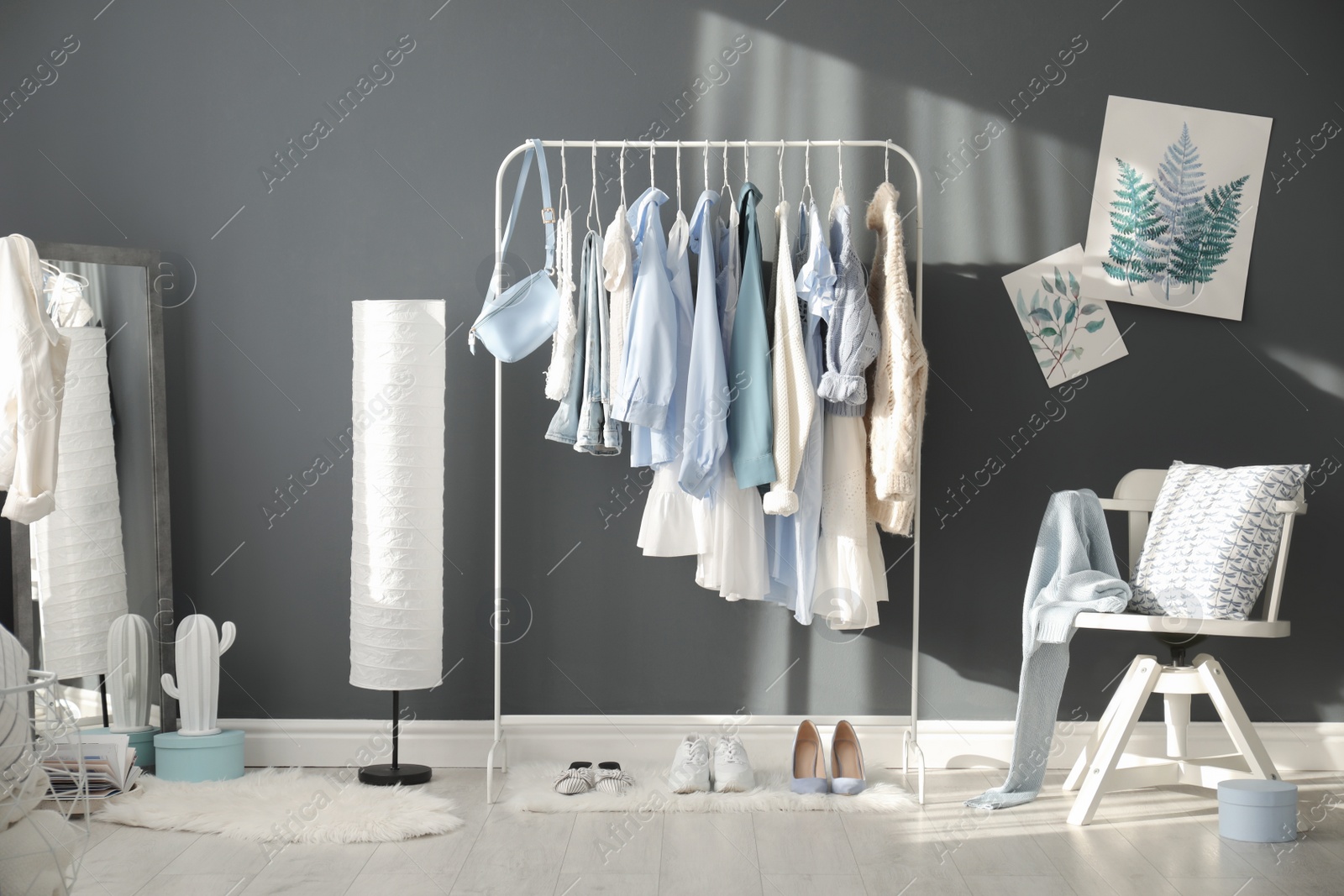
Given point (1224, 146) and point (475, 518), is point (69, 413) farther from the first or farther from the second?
point (1224, 146)

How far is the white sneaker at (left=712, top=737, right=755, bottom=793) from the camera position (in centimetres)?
284

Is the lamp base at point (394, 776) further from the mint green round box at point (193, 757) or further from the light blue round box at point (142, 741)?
the light blue round box at point (142, 741)

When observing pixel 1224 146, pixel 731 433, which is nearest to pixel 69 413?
pixel 731 433

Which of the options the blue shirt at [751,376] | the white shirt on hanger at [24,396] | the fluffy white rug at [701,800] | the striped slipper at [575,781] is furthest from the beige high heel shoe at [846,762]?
the white shirt on hanger at [24,396]

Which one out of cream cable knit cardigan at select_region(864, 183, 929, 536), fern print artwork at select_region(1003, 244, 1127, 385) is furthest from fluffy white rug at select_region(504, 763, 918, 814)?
fern print artwork at select_region(1003, 244, 1127, 385)

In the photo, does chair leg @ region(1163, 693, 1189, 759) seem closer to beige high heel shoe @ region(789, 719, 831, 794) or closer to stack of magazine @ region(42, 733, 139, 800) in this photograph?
beige high heel shoe @ region(789, 719, 831, 794)

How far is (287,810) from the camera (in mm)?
2666

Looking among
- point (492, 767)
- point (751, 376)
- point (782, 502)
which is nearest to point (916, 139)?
point (751, 376)

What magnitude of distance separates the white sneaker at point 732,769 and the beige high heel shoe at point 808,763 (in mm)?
122

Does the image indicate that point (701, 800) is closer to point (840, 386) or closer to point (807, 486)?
point (807, 486)

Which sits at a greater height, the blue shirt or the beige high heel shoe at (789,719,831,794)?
the blue shirt

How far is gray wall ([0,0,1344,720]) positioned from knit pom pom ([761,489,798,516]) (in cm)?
57

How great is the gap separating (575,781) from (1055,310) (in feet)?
6.17

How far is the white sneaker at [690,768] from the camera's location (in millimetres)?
2828
